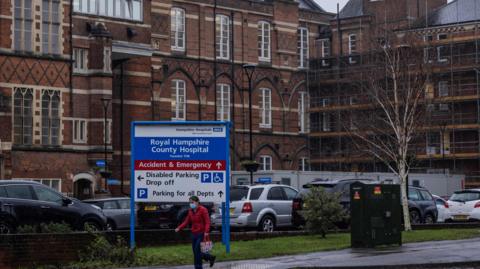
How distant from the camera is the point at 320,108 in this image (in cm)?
7731

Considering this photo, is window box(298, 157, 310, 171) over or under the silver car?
over

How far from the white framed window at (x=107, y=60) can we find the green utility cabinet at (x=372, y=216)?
105 ft

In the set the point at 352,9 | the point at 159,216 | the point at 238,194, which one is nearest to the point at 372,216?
the point at 238,194

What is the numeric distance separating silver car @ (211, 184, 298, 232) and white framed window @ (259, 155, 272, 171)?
125ft

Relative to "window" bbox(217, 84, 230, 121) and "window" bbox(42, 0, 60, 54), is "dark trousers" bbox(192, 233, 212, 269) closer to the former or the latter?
"window" bbox(42, 0, 60, 54)

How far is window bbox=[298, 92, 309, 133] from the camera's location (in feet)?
256

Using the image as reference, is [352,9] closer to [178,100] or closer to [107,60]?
[178,100]

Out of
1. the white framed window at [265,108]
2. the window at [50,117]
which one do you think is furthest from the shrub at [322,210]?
the white framed window at [265,108]

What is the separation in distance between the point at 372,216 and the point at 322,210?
87.0 inches

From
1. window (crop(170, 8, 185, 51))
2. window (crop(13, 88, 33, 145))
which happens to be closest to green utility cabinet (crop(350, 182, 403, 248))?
window (crop(13, 88, 33, 145))

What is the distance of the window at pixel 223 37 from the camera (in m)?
71.4

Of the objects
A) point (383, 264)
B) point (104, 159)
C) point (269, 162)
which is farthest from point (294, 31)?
point (383, 264)

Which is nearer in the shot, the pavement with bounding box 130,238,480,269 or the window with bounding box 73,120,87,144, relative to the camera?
the pavement with bounding box 130,238,480,269

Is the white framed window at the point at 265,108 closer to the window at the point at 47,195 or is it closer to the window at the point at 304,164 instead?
the window at the point at 304,164
